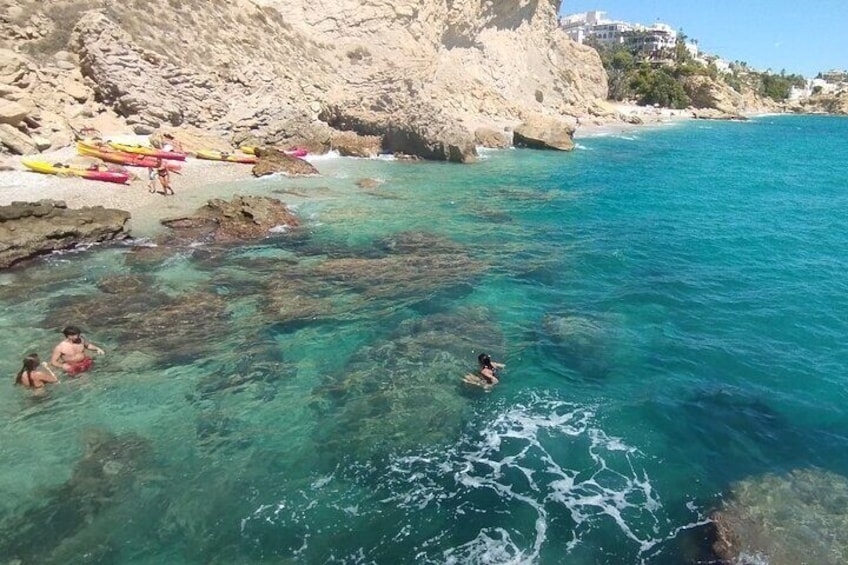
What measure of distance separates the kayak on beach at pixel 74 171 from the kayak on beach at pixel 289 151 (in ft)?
31.0

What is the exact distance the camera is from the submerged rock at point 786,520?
777 centimetres

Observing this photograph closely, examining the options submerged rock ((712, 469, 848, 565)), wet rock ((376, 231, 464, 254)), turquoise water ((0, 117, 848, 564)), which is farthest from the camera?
wet rock ((376, 231, 464, 254))

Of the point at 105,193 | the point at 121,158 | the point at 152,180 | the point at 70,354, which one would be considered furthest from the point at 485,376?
the point at 121,158

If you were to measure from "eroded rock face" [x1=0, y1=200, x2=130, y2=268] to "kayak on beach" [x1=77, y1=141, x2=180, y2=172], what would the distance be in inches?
308

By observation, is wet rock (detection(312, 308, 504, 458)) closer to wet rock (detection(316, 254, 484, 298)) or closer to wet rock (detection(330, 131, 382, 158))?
wet rock (detection(316, 254, 484, 298))

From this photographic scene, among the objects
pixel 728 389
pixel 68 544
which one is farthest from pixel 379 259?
pixel 68 544

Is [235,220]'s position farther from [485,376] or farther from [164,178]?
[485,376]

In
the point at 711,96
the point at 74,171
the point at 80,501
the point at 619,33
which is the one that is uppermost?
the point at 619,33

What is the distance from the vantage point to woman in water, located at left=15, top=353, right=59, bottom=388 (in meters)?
10.6

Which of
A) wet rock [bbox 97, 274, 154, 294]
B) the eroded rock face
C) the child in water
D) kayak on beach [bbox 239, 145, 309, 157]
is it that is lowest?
the child in water

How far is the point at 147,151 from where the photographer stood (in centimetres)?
2842

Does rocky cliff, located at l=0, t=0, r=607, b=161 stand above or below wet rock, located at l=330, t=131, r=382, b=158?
above

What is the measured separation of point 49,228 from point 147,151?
11.9m

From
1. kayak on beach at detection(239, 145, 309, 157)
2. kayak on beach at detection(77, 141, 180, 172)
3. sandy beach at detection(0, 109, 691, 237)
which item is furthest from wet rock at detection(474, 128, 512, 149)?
kayak on beach at detection(77, 141, 180, 172)
